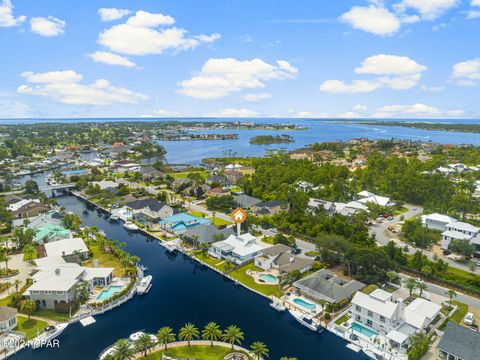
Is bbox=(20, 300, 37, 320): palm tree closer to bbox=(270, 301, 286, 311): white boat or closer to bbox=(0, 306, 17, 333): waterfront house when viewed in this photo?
bbox=(0, 306, 17, 333): waterfront house

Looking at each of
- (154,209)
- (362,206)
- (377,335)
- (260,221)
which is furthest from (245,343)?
(362,206)

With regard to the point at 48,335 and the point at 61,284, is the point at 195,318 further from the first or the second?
the point at 61,284

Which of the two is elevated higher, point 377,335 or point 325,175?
point 325,175

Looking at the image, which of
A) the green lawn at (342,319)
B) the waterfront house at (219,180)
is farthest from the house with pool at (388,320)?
the waterfront house at (219,180)

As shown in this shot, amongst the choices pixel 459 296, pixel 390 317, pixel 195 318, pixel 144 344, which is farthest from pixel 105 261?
pixel 459 296

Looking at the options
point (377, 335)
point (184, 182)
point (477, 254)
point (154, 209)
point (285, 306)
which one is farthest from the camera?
point (184, 182)

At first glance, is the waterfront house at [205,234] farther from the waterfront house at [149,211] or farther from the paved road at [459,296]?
the paved road at [459,296]

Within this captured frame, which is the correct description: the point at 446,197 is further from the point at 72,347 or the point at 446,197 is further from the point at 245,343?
the point at 72,347

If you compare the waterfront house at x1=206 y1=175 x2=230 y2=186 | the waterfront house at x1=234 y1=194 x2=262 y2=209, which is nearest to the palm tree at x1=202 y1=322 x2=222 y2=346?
the waterfront house at x1=234 y1=194 x2=262 y2=209
